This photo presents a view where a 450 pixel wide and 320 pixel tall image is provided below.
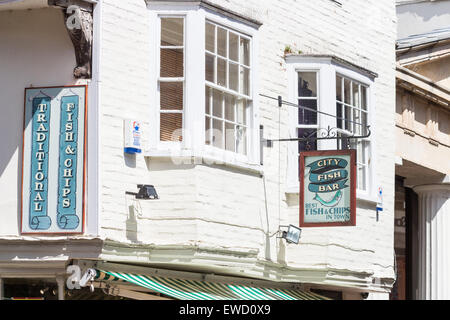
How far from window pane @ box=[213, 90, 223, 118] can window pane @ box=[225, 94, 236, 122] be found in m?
0.14

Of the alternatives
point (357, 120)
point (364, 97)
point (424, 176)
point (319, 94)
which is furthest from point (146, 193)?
point (424, 176)

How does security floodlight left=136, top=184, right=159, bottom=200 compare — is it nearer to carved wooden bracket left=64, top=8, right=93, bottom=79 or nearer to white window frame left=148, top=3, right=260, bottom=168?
white window frame left=148, top=3, right=260, bottom=168

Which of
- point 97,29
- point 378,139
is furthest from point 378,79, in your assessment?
point 97,29

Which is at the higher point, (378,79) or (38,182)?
(378,79)

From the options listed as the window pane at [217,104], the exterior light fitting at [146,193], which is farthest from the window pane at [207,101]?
the exterior light fitting at [146,193]

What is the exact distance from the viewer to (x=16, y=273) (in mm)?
14711

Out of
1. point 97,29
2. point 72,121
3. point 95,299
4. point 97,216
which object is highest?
point 97,29

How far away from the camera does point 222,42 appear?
1633cm

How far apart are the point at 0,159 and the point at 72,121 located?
1033mm

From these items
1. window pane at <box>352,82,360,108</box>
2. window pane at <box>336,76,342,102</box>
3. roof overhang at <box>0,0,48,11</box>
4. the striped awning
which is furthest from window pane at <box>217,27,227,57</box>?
window pane at <box>352,82,360,108</box>

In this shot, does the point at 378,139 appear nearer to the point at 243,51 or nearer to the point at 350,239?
the point at 350,239

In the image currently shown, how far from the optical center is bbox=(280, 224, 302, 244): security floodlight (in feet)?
56.5

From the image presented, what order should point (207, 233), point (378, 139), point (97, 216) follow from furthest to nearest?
point (378, 139)
point (207, 233)
point (97, 216)

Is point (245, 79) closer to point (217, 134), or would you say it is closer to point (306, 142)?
point (217, 134)
